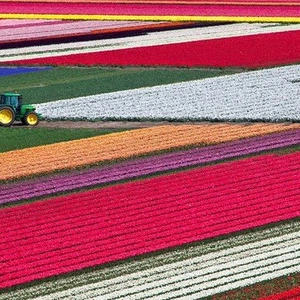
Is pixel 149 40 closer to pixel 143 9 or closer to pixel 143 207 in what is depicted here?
pixel 143 9

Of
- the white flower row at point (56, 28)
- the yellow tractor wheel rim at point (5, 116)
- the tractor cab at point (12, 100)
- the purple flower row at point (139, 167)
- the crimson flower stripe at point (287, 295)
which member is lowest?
the crimson flower stripe at point (287, 295)

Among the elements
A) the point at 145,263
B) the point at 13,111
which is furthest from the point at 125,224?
the point at 13,111

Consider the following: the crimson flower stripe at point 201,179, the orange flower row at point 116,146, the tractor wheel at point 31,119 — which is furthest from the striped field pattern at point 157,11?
the crimson flower stripe at point 201,179

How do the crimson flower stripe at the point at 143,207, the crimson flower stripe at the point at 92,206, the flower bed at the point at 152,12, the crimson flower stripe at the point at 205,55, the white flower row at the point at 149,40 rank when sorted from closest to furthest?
1. the crimson flower stripe at the point at 143,207
2. the crimson flower stripe at the point at 92,206
3. the crimson flower stripe at the point at 205,55
4. the white flower row at the point at 149,40
5. the flower bed at the point at 152,12

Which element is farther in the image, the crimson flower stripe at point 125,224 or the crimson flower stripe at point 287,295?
the crimson flower stripe at point 125,224

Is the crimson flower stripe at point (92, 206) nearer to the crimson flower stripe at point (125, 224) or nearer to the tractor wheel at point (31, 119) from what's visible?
the crimson flower stripe at point (125, 224)

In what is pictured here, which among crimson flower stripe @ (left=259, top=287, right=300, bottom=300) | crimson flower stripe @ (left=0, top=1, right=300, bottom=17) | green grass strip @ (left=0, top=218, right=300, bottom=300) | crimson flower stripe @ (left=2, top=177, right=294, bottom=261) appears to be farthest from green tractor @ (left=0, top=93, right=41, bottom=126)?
crimson flower stripe @ (left=0, top=1, right=300, bottom=17)

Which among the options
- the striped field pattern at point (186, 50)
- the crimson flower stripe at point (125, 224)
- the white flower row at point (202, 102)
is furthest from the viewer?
the striped field pattern at point (186, 50)

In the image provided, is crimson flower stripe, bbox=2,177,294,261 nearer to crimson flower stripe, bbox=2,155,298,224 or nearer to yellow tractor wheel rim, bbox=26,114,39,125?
crimson flower stripe, bbox=2,155,298,224

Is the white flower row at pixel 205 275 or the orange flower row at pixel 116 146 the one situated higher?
the orange flower row at pixel 116 146
